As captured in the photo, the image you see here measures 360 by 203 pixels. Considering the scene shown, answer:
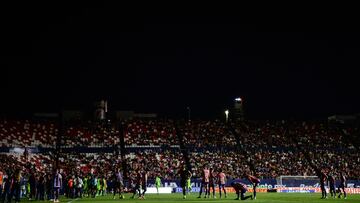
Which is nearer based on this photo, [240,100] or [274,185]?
[274,185]

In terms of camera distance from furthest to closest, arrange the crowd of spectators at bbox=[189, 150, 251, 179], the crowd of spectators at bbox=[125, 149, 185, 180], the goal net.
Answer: the crowd of spectators at bbox=[189, 150, 251, 179]
the crowd of spectators at bbox=[125, 149, 185, 180]
the goal net

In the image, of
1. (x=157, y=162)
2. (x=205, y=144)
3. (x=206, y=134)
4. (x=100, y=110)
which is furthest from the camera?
(x=100, y=110)

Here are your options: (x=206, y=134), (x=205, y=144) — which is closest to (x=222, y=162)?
(x=205, y=144)

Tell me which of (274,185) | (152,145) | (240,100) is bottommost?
(274,185)

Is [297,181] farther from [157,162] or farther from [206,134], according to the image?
[206,134]

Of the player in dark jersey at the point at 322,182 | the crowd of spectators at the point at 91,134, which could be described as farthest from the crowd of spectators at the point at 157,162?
the player in dark jersey at the point at 322,182

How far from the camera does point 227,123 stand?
262 ft

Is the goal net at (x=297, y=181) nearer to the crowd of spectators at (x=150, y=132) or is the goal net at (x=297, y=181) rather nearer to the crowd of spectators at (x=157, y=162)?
the crowd of spectators at (x=157, y=162)

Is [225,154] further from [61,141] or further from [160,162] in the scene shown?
[61,141]

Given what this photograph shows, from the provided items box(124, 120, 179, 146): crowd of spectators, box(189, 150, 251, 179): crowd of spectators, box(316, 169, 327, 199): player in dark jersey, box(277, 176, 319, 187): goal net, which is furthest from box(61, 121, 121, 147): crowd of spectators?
box(316, 169, 327, 199): player in dark jersey

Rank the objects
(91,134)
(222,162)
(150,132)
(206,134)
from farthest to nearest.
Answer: (206,134), (150,132), (91,134), (222,162)

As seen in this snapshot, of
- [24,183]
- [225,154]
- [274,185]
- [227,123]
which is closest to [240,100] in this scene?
[227,123]

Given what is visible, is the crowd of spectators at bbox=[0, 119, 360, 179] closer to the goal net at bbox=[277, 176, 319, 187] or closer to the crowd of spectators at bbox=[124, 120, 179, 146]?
the crowd of spectators at bbox=[124, 120, 179, 146]

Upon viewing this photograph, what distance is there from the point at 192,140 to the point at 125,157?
1076cm
